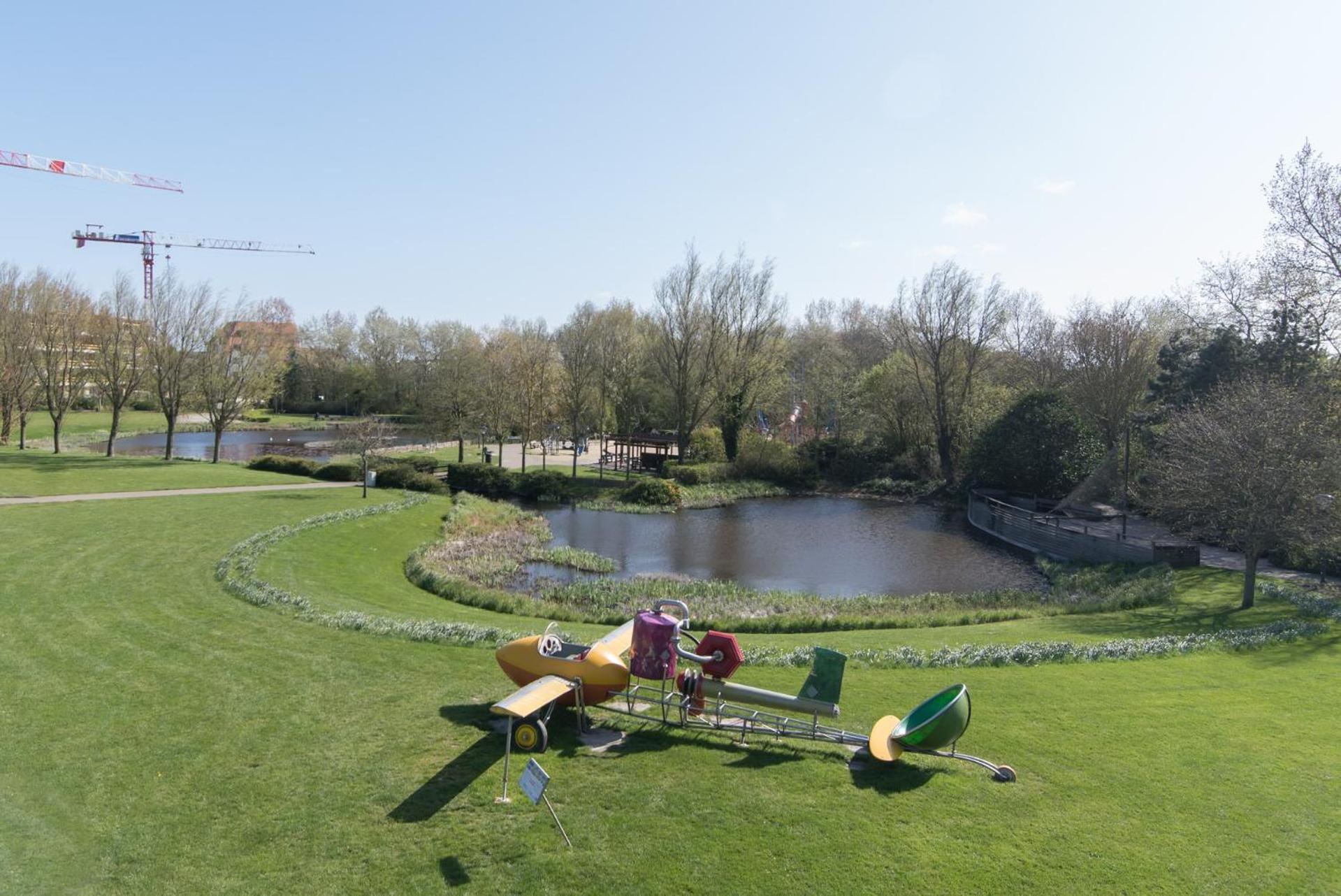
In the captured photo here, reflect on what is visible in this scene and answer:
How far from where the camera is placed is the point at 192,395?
1761 inches

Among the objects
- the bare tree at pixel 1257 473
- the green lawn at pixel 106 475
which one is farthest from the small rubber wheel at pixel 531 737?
the green lawn at pixel 106 475

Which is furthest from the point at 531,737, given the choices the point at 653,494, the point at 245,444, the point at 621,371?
the point at 245,444

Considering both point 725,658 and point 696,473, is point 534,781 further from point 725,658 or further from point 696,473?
point 696,473

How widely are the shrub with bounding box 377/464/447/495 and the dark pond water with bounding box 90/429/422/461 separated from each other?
51.4 feet

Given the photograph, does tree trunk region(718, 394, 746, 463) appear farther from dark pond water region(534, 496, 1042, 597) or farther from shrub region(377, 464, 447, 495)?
shrub region(377, 464, 447, 495)

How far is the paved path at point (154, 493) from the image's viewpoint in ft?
85.9

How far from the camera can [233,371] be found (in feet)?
144

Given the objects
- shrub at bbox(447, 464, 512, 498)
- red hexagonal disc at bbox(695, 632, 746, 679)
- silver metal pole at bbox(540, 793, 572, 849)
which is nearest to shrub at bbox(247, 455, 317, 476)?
shrub at bbox(447, 464, 512, 498)

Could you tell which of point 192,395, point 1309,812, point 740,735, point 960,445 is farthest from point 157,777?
point 960,445

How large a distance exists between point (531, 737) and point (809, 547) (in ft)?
76.0

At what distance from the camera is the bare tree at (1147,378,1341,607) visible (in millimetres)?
Answer: 18031

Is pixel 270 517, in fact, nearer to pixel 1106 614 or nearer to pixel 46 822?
pixel 46 822

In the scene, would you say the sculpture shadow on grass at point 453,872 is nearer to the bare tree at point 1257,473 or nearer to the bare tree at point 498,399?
the bare tree at point 1257,473

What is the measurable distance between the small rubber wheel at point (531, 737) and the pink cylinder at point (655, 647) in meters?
1.35
